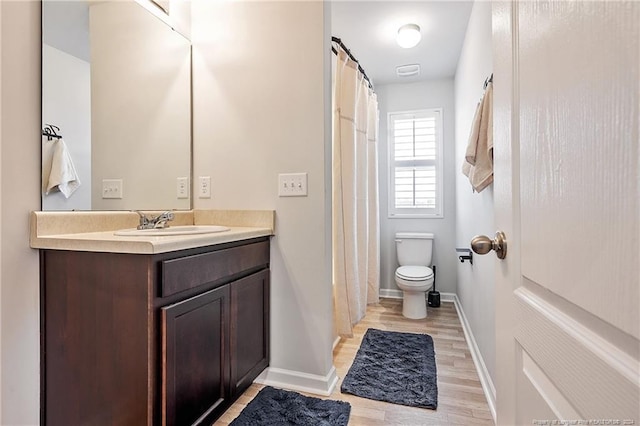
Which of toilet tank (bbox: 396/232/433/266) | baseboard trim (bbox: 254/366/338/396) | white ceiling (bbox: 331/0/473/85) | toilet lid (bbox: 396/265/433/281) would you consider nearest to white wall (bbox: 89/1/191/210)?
baseboard trim (bbox: 254/366/338/396)

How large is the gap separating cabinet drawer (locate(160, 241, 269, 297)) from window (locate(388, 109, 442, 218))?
237cm

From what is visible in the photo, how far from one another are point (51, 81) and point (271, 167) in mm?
1013

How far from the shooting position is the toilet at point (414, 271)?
2.97m

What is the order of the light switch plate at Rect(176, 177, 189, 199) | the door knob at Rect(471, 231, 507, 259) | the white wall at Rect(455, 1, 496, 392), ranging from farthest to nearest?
the light switch plate at Rect(176, 177, 189, 199) → the white wall at Rect(455, 1, 496, 392) → the door knob at Rect(471, 231, 507, 259)

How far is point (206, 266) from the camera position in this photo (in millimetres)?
1372

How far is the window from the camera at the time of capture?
3666mm

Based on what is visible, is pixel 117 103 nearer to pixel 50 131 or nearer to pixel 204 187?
pixel 50 131

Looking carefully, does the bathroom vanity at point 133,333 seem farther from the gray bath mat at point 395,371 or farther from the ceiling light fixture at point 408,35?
the ceiling light fixture at point 408,35

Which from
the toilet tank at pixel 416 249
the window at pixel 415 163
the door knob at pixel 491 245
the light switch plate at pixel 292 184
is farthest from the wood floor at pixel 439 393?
the window at pixel 415 163

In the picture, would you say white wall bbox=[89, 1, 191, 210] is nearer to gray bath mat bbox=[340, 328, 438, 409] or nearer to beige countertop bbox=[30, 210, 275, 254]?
beige countertop bbox=[30, 210, 275, 254]

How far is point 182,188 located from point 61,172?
0.68 metres

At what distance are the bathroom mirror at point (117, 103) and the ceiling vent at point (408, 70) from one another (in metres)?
2.15

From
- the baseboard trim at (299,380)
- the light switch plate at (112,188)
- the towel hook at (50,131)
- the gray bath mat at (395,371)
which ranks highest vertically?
the towel hook at (50,131)

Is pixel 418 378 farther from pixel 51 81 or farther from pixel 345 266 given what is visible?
pixel 51 81
